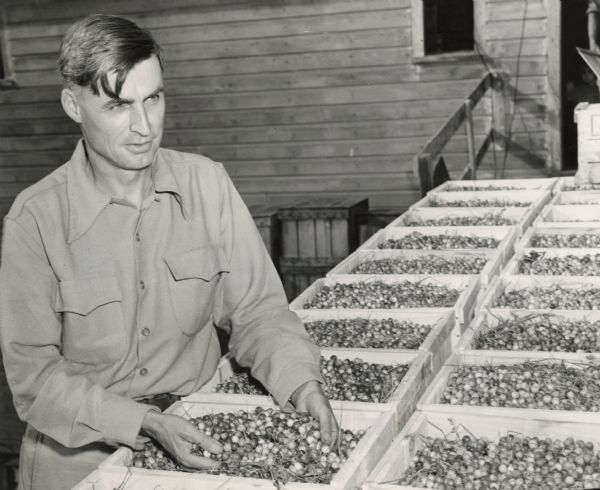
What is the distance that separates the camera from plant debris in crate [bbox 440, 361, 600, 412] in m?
2.66

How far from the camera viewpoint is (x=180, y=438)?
6.65 feet

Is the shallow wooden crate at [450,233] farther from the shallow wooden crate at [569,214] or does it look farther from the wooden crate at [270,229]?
the wooden crate at [270,229]

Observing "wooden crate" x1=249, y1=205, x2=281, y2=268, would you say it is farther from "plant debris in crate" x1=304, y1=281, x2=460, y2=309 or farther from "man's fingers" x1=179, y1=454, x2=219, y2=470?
"man's fingers" x1=179, y1=454, x2=219, y2=470

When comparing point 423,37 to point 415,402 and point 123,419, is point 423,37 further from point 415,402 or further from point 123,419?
point 123,419

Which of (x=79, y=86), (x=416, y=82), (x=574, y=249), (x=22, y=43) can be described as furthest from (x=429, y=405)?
(x=22, y=43)

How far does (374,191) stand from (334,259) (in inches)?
98.0

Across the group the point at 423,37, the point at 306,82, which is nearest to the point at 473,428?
the point at 423,37

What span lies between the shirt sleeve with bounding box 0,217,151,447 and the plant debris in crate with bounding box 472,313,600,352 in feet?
5.69

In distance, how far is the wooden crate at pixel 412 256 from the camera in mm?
4324

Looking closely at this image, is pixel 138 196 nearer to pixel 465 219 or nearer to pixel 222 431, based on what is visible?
pixel 222 431

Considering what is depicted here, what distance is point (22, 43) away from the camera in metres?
10.4

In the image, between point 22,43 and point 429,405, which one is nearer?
point 429,405

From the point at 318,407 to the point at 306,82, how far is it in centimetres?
758

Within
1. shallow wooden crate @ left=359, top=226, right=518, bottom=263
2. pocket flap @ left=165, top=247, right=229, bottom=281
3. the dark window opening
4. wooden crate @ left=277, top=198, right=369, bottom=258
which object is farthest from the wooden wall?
pocket flap @ left=165, top=247, right=229, bottom=281
